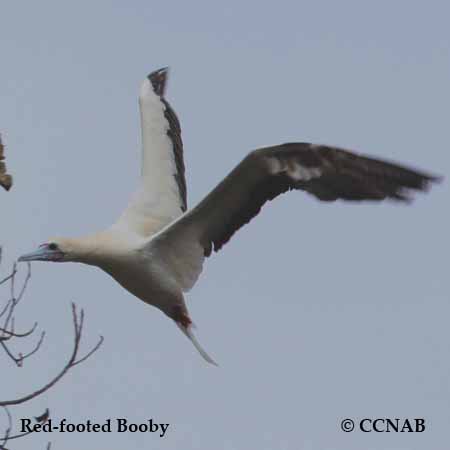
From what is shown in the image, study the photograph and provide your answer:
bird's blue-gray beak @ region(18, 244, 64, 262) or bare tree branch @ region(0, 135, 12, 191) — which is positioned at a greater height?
bird's blue-gray beak @ region(18, 244, 64, 262)

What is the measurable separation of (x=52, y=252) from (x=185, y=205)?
180 cm

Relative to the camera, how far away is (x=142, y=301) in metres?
8.23

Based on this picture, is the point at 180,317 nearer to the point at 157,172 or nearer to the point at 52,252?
the point at 52,252

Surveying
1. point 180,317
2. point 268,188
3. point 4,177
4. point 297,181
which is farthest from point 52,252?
point 4,177

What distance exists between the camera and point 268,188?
7.54 metres

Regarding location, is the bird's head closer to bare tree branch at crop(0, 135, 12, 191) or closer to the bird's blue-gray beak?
the bird's blue-gray beak

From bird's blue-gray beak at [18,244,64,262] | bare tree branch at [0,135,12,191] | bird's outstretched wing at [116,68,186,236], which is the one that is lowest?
bare tree branch at [0,135,12,191]

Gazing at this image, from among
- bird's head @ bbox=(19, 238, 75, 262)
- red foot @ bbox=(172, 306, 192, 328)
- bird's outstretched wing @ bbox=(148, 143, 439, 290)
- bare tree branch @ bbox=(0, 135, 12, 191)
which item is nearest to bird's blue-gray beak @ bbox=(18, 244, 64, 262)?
bird's head @ bbox=(19, 238, 75, 262)

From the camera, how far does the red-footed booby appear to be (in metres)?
7.05

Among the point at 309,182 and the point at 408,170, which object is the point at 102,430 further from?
the point at 408,170

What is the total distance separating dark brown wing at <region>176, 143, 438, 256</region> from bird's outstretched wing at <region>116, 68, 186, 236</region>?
99 centimetres

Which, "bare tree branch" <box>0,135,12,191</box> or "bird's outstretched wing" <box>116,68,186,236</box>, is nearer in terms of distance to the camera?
"bare tree branch" <box>0,135,12,191</box>

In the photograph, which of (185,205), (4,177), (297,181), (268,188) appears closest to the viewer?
(4,177)

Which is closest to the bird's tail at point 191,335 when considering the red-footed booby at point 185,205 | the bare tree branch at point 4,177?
the red-footed booby at point 185,205
